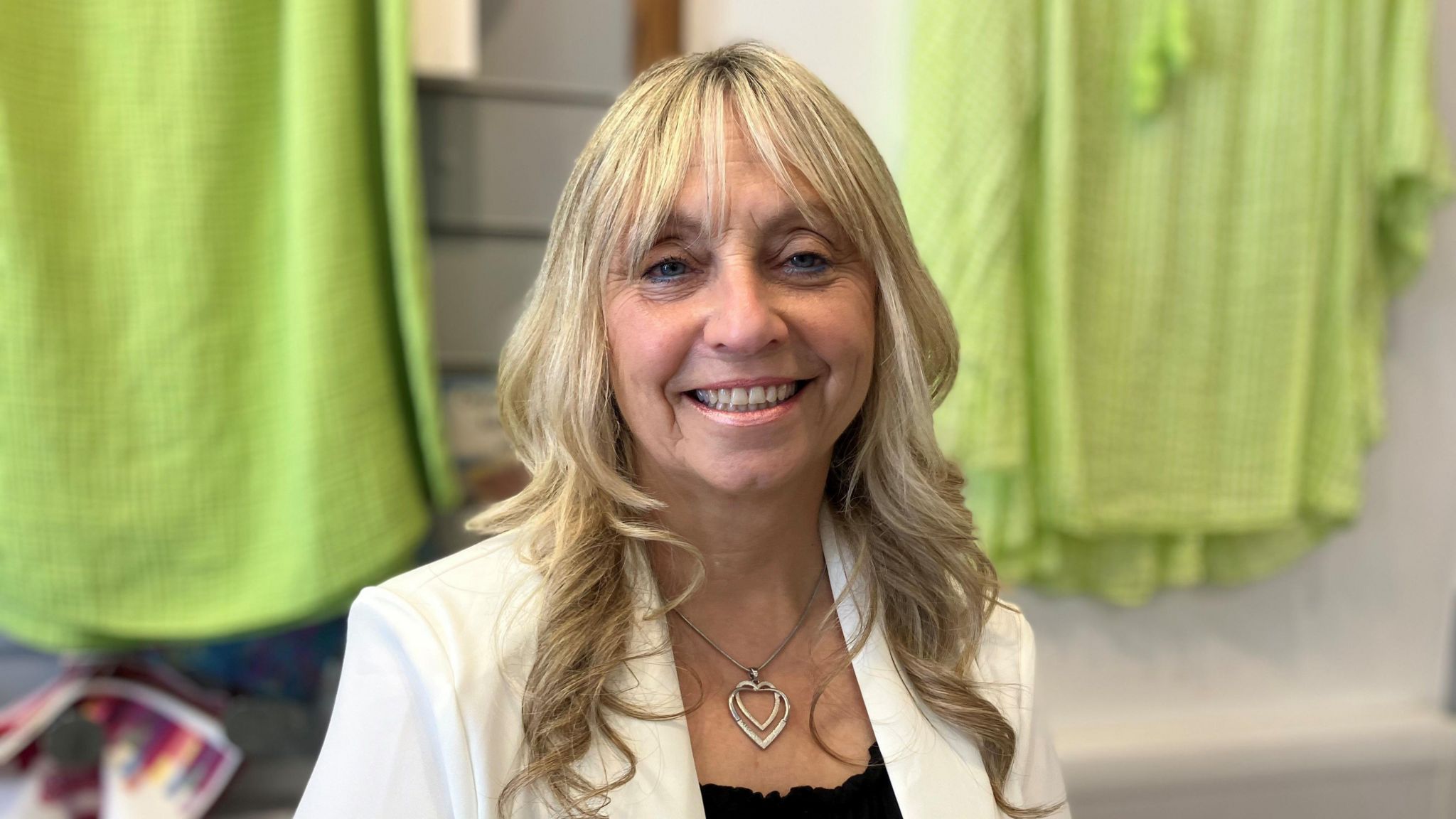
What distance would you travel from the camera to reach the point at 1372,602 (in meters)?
1.64

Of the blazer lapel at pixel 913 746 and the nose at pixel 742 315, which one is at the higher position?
the nose at pixel 742 315

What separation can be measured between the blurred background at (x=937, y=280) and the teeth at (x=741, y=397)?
16.6 inches

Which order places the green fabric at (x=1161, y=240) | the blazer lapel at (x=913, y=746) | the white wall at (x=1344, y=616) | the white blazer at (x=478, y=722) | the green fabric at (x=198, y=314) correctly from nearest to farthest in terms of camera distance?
the white blazer at (x=478, y=722) → the blazer lapel at (x=913, y=746) → the green fabric at (x=198, y=314) → the green fabric at (x=1161, y=240) → the white wall at (x=1344, y=616)

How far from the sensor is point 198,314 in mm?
1063

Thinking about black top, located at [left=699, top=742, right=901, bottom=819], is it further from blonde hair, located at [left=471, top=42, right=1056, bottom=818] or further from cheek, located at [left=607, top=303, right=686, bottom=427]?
cheek, located at [left=607, top=303, right=686, bottom=427]

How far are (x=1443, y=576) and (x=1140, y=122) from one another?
890mm

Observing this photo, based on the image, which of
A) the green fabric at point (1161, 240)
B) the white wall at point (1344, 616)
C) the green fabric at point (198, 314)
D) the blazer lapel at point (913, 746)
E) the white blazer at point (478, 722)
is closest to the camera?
the white blazer at point (478, 722)

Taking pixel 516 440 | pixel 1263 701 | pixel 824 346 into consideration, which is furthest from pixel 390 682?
pixel 1263 701

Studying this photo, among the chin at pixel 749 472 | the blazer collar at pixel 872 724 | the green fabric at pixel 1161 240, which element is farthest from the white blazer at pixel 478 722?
the green fabric at pixel 1161 240

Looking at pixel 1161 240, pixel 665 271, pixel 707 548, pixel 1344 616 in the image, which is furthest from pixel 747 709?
pixel 1344 616

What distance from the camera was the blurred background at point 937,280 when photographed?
1.05 metres

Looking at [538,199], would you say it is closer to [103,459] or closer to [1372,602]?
[103,459]

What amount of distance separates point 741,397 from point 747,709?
0.26 metres

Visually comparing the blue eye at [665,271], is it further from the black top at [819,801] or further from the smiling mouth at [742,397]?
the black top at [819,801]
